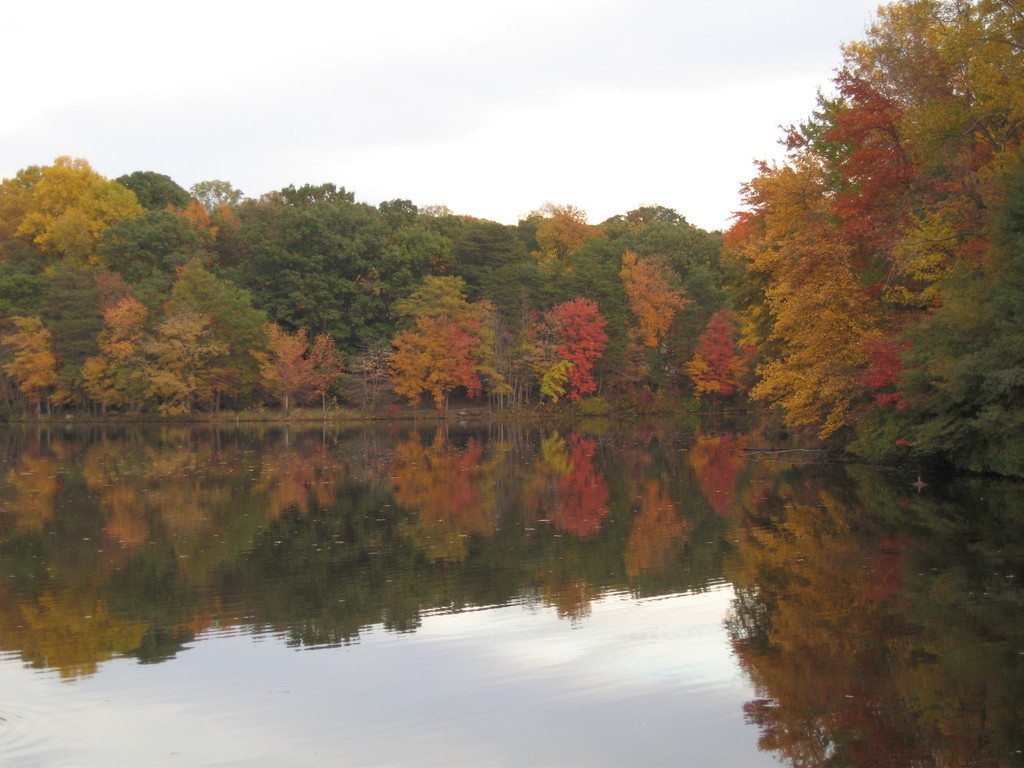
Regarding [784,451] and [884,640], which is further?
[784,451]

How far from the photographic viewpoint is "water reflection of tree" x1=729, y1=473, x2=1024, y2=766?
671 centimetres

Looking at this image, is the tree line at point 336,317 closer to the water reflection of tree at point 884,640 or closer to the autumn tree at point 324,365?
the autumn tree at point 324,365

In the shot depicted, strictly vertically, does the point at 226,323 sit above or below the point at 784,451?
above

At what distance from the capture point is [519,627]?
10172 millimetres

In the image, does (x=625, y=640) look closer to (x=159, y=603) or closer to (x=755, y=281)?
(x=159, y=603)

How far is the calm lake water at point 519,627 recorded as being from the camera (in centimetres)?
699

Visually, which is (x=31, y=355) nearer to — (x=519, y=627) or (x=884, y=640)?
(x=519, y=627)

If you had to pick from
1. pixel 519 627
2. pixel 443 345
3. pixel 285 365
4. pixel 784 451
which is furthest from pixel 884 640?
pixel 285 365

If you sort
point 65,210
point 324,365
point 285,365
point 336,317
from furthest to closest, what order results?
1. point 65,210
2. point 336,317
3. point 324,365
4. point 285,365

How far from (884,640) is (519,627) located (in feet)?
11.7

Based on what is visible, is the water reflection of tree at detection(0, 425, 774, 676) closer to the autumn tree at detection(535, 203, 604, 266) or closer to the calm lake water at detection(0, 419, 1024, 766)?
the calm lake water at detection(0, 419, 1024, 766)

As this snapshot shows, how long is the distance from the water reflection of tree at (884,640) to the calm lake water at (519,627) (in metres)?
0.04

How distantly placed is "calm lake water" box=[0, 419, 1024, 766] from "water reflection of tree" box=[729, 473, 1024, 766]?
1.4 inches

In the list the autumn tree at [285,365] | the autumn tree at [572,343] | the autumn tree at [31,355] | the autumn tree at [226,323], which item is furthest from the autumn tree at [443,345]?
the autumn tree at [31,355]
